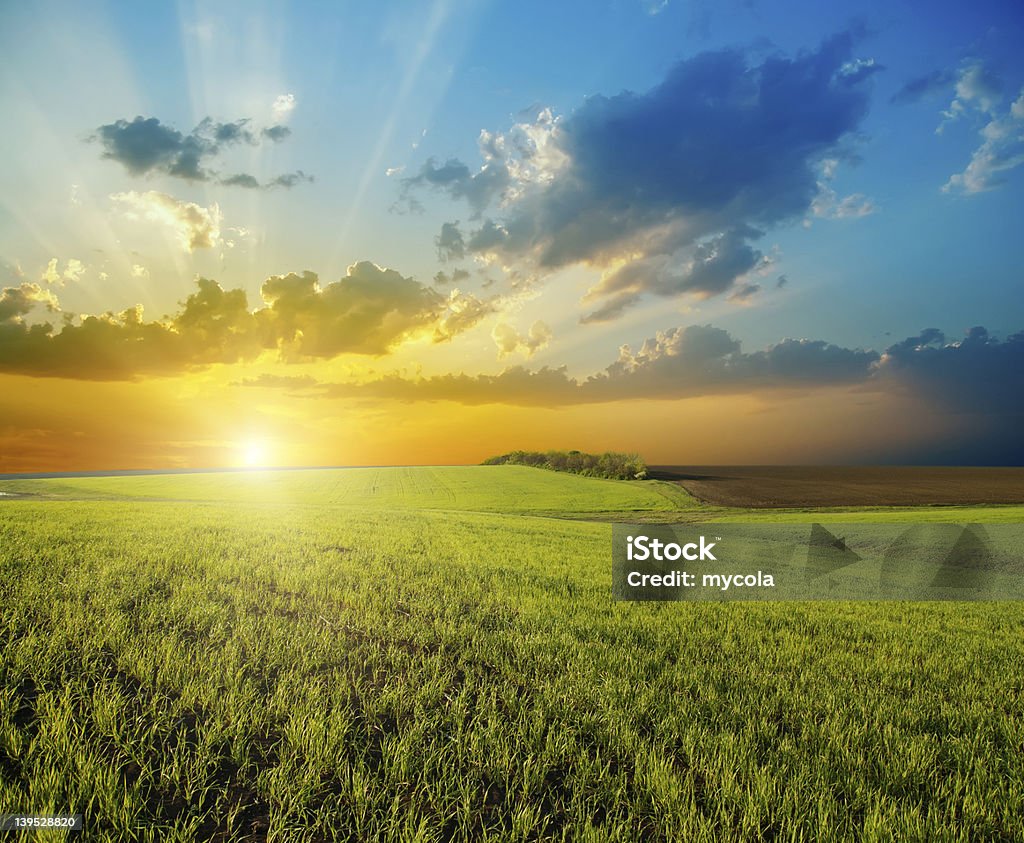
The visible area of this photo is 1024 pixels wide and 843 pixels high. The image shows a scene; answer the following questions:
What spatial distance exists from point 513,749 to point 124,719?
3535 mm

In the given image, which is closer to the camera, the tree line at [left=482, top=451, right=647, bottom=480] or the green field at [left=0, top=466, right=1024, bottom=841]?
the green field at [left=0, top=466, right=1024, bottom=841]

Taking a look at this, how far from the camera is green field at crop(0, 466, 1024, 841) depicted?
3.84 metres

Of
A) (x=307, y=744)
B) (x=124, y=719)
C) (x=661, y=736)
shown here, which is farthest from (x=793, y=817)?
(x=124, y=719)

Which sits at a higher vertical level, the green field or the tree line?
the green field

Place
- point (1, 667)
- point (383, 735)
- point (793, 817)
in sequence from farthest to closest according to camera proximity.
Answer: point (1, 667) → point (383, 735) → point (793, 817)

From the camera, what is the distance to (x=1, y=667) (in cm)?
510

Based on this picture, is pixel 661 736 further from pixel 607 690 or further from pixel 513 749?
pixel 513 749

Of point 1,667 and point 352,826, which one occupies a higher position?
point 1,667

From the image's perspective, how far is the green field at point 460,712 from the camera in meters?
3.84

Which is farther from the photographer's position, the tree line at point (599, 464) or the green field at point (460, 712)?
the tree line at point (599, 464)

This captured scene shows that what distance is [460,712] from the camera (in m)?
5.08

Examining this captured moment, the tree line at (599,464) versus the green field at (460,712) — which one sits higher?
the green field at (460,712)

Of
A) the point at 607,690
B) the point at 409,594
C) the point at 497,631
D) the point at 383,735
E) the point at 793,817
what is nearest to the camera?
the point at 793,817

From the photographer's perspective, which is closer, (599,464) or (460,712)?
(460,712)
